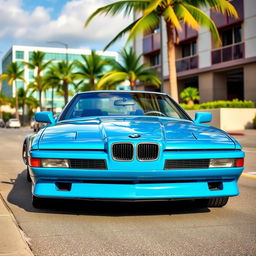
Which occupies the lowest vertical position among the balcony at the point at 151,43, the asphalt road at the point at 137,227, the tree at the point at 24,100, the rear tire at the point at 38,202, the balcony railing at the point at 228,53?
the asphalt road at the point at 137,227

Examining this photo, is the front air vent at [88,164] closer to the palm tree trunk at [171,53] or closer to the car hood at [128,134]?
the car hood at [128,134]

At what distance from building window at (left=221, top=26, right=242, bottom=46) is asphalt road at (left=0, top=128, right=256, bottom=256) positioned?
25027 mm

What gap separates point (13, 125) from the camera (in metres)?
60.8

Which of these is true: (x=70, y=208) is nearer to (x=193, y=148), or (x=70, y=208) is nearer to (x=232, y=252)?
(x=193, y=148)

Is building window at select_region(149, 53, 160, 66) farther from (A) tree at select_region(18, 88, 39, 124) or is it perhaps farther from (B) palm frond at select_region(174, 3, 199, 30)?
(A) tree at select_region(18, 88, 39, 124)

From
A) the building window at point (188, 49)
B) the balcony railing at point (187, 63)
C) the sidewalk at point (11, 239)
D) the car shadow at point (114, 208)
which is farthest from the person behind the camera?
the building window at point (188, 49)

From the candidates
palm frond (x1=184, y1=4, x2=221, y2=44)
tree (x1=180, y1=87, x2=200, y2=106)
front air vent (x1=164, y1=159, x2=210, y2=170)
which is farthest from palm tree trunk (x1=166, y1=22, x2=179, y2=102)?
front air vent (x1=164, y1=159, x2=210, y2=170)

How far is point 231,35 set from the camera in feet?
98.4

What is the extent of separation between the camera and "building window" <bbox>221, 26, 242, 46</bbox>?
2920cm

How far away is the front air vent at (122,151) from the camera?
427 cm

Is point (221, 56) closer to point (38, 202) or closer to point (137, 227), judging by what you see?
point (38, 202)

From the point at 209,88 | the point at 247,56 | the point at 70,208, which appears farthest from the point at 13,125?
the point at 70,208

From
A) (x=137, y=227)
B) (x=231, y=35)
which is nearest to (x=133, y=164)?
(x=137, y=227)

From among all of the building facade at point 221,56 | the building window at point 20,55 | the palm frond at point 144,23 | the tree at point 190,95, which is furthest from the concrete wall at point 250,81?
the building window at point 20,55
